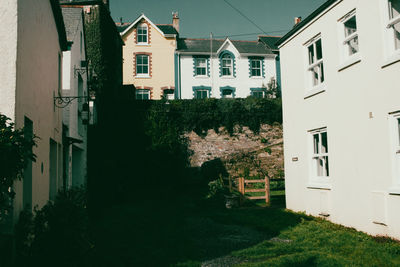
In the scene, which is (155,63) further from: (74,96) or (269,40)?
(74,96)

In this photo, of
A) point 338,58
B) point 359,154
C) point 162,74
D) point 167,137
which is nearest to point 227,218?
point 359,154

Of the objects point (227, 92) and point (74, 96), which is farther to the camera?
point (227, 92)

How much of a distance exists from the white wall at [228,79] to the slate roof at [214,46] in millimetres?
642

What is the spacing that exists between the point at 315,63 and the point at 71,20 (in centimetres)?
939

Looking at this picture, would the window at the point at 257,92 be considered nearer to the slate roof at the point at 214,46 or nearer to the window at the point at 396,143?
the slate roof at the point at 214,46

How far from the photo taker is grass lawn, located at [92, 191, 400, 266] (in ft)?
21.6

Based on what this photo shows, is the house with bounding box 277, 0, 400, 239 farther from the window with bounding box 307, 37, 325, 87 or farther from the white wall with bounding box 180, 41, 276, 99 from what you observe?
the white wall with bounding box 180, 41, 276, 99

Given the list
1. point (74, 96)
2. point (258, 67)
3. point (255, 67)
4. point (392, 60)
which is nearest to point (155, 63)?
point (255, 67)

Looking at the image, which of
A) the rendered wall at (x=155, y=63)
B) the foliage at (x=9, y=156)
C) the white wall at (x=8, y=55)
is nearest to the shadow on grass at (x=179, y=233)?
the foliage at (x=9, y=156)

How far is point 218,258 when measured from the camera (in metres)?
7.01

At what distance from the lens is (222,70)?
111ft

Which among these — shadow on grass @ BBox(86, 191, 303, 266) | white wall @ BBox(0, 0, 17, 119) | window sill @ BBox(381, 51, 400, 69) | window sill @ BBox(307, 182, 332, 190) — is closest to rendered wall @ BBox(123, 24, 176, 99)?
shadow on grass @ BBox(86, 191, 303, 266)

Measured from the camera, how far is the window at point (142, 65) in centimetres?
3344

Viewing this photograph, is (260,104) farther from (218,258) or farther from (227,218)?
(218,258)
